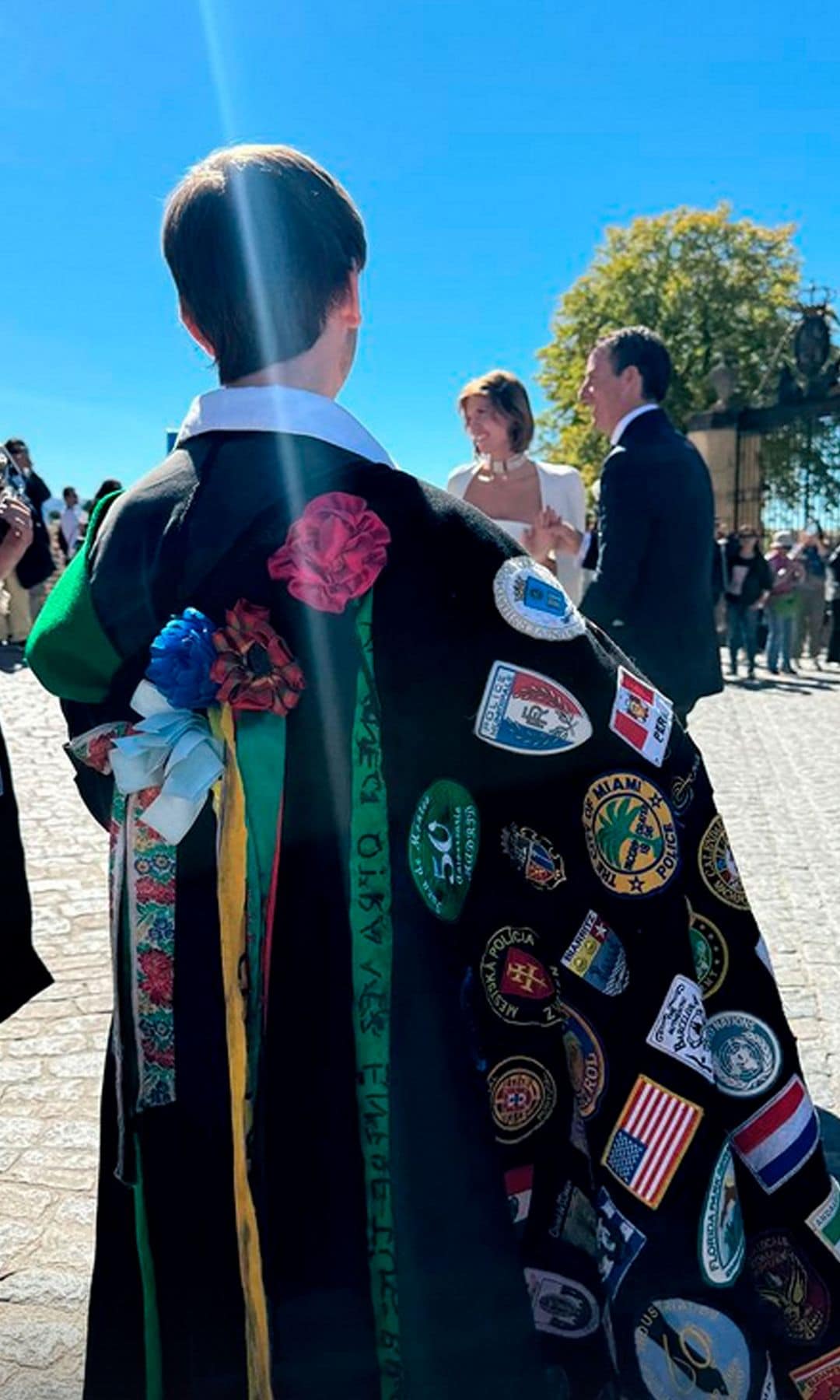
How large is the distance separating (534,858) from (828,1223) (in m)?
0.65

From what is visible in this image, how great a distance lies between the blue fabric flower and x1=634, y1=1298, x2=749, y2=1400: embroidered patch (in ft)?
3.21

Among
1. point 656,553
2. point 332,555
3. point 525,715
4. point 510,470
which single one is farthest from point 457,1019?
point 510,470

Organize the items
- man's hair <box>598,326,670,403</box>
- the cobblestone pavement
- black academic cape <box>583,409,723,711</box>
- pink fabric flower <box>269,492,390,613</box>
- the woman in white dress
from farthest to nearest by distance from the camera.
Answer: the woman in white dress, man's hair <box>598,326,670,403</box>, black academic cape <box>583,409,723,711</box>, the cobblestone pavement, pink fabric flower <box>269,492,390,613</box>

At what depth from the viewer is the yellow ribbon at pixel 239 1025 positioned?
1.44 m

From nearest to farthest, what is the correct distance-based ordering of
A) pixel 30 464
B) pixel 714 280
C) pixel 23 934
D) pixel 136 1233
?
1. pixel 136 1233
2. pixel 23 934
3. pixel 30 464
4. pixel 714 280

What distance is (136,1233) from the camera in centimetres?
157

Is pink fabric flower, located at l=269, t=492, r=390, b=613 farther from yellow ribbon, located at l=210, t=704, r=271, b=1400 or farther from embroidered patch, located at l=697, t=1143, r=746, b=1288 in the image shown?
embroidered patch, located at l=697, t=1143, r=746, b=1288

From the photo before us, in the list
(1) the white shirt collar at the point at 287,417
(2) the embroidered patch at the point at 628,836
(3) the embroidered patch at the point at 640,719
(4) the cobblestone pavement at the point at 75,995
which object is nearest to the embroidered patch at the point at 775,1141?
(2) the embroidered patch at the point at 628,836

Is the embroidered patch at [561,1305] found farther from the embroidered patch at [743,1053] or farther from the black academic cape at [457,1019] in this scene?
the embroidered patch at [743,1053]

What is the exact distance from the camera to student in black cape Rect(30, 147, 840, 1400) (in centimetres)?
144

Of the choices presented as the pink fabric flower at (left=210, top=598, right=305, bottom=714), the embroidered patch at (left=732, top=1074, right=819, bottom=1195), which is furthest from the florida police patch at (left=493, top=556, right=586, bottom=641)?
the embroidered patch at (left=732, top=1074, right=819, bottom=1195)

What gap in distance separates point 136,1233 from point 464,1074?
53cm

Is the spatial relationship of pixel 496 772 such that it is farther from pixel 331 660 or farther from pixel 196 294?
pixel 196 294

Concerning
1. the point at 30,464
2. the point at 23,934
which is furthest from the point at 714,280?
the point at 23,934
